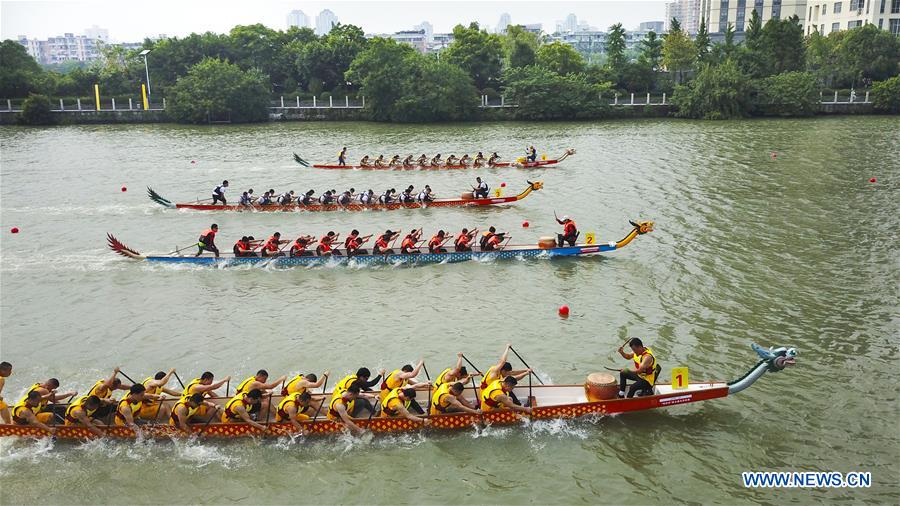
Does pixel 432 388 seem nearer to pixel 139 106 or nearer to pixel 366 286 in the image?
pixel 366 286

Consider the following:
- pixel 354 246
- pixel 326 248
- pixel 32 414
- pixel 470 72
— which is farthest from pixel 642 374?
pixel 470 72

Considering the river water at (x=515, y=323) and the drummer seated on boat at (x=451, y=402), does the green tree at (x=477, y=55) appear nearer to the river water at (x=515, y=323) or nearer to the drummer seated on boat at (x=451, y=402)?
the river water at (x=515, y=323)

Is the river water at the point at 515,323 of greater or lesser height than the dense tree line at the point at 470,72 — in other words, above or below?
below

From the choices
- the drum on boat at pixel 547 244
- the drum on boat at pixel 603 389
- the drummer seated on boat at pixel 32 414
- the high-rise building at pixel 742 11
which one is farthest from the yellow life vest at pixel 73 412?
the high-rise building at pixel 742 11

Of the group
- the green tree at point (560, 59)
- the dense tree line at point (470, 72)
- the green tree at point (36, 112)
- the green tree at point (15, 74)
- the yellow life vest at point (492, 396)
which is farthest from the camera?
the green tree at point (560, 59)

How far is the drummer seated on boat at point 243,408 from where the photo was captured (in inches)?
401

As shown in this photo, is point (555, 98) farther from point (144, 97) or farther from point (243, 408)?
point (243, 408)

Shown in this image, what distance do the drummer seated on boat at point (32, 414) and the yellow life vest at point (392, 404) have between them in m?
5.20

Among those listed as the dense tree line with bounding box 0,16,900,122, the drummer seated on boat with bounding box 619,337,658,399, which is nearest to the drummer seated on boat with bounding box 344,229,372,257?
the drummer seated on boat with bounding box 619,337,658,399

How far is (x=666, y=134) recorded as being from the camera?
44156 mm

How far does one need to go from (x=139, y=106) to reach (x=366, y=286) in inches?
2058

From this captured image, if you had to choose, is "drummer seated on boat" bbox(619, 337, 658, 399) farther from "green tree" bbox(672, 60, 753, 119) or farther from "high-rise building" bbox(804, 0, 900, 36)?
"high-rise building" bbox(804, 0, 900, 36)

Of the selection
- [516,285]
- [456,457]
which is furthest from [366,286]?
[456,457]

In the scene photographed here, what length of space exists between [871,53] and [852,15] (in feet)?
73.8
